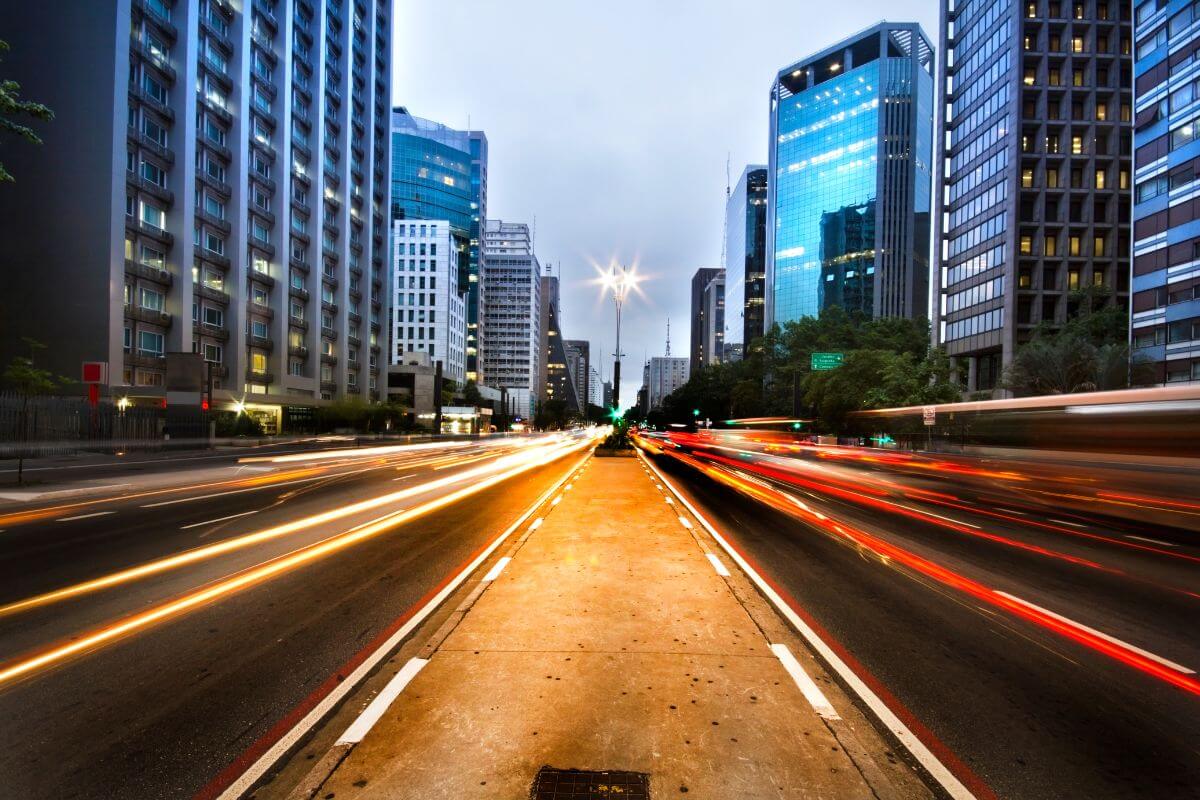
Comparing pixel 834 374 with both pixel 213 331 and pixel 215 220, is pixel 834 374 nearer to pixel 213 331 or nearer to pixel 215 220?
pixel 213 331

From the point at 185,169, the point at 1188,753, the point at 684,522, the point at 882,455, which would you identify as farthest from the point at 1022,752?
the point at 185,169

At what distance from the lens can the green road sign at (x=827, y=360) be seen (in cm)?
5325

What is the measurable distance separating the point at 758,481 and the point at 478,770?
2230cm

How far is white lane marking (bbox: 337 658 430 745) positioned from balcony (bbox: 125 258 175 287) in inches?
2013

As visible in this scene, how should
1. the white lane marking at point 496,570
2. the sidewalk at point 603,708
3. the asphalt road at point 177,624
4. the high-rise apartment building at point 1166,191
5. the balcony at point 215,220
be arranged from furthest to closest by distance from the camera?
the balcony at point 215,220
the high-rise apartment building at point 1166,191
the white lane marking at point 496,570
the asphalt road at point 177,624
the sidewalk at point 603,708

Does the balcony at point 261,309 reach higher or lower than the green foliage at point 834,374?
higher

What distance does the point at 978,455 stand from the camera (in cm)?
2059

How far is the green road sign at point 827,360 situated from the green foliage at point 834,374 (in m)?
0.94

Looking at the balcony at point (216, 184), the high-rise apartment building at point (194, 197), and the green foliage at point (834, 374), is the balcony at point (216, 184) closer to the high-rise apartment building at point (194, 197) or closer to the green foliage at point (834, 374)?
the high-rise apartment building at point (194, 197)

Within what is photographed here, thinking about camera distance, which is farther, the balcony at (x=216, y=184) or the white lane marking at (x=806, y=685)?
the balcony at (x=216, y=184)

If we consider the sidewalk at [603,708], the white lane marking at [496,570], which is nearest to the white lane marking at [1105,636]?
the sidewalk at [603,708]

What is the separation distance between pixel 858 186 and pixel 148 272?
12876 cm

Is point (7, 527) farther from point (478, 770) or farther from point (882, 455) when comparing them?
point (882, 455)

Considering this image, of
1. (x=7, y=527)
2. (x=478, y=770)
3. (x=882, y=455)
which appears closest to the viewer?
(x=478, y=770)
